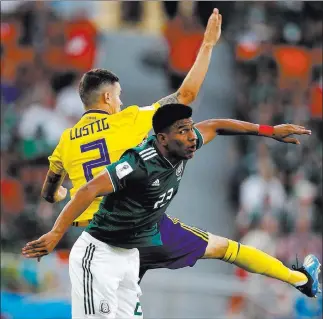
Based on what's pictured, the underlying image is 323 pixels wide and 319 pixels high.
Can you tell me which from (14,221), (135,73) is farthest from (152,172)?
(135,73)

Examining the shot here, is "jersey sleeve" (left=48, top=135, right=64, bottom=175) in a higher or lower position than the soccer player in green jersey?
higher

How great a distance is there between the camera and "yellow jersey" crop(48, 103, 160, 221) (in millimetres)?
9102

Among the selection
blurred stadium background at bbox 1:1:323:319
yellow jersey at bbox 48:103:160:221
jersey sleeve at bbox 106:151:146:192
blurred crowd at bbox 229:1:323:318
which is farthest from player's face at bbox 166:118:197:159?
blurred crowd at bbox 229:1:323:318

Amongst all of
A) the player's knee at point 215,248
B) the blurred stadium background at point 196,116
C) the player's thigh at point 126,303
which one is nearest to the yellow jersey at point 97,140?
the player's thigh at point 126,303

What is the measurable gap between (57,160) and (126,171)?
1.06 meters

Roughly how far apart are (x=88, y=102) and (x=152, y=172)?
97 centimetres

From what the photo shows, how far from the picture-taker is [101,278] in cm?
892

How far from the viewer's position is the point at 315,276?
9664mm

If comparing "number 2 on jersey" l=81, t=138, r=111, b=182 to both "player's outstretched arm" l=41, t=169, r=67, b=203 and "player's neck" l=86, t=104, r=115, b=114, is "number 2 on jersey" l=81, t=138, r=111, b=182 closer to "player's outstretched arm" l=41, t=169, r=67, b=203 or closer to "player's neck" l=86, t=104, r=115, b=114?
"player's neck" l=86, t=104, r=115, b=114

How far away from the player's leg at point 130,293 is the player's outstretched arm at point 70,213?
0.86m

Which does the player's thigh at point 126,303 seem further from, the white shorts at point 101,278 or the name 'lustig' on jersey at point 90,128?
the name 'lustig' on jersey at point 90,128

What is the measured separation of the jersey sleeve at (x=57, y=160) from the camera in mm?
9328

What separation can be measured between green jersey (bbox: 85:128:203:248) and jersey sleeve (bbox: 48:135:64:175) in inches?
24.4

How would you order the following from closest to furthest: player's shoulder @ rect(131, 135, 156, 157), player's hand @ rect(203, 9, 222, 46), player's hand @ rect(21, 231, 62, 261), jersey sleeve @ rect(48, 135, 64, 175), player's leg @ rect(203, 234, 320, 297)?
1. player's hand @ rect(21, 231, 62, 261)
2. player's shoulder @ rect(131, 135, 156, 157)
3. jersey sleeve @ rect(48, 135, 64, 175)
4. player's leg @ rect(203, 234, 320, 297)
5. player's hand @ rect(203, 9, 222, 46)
